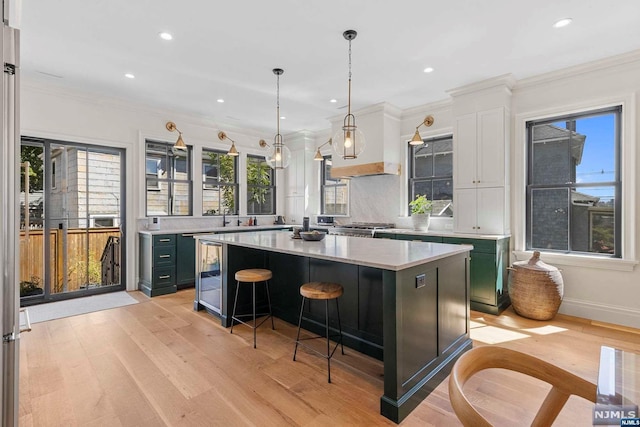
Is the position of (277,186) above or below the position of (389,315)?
above

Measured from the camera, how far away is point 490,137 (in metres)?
4.14

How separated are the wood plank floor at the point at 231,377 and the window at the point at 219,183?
2.88 metres

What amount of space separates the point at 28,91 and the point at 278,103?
3.20m

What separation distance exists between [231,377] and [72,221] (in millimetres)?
3772

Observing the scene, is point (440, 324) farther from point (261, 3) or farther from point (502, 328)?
point (261, 3)

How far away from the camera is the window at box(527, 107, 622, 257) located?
3.66 meters

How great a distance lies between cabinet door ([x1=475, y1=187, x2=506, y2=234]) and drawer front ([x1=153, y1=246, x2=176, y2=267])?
4374 millimetres

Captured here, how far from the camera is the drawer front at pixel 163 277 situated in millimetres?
4723

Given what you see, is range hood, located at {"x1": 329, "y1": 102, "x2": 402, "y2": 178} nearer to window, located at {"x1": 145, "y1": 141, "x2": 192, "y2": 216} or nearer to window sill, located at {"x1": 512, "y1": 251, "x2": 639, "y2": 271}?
window sill, located at {"x1": 512, "y1": 251, "x2": 639, "y2": 271}

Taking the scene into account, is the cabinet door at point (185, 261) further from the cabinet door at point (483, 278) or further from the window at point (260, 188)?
the cabinet door at point (483, 278)

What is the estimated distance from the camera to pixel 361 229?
5.26 metres

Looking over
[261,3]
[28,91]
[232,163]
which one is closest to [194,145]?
[232,163]

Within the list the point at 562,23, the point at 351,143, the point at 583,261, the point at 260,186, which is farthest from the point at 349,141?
the point at 260,186

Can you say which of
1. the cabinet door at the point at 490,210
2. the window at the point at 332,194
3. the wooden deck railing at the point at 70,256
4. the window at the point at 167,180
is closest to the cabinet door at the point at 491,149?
the cabinet door at the point at 490,210
